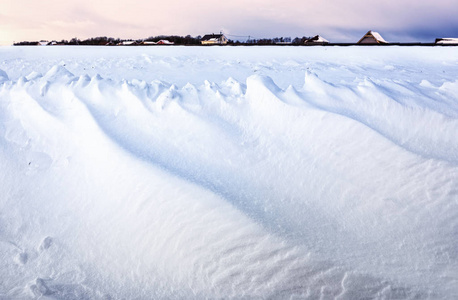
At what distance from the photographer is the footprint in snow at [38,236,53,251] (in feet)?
5.41

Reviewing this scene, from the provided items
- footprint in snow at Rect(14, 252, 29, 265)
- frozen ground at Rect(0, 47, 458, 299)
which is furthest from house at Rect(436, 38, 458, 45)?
footprint in snow at Rect(14, 252, 29, 265)

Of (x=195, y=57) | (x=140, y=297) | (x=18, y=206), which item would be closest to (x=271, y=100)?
(x=140, y=297)

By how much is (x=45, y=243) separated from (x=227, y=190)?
38.2 inches

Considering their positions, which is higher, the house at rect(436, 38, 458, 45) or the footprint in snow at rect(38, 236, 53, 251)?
the house at rect(436, 38, 458, 45)

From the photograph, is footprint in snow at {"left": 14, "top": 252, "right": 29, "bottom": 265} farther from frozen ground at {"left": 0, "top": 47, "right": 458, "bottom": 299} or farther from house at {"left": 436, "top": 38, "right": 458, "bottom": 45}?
house at {"left": 436, "top": 38, "right": 458, "bottom": 45}

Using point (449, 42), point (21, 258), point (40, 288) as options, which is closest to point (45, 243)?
point (21, 258)

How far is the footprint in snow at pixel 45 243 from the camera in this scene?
64.9 inches

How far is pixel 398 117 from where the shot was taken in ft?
7.43

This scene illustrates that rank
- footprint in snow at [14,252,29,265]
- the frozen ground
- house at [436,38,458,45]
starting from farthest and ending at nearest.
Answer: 1. house at [436,38,458,45]
2. footprint in snow at [14,252,29,265]
3. the frozen ground

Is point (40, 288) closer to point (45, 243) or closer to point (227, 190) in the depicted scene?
point (45, 243)

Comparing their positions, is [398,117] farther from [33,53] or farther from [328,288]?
[33,53]

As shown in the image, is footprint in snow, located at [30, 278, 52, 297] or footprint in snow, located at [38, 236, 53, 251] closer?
footprint in snow, located at [30, 278, 52, 297]

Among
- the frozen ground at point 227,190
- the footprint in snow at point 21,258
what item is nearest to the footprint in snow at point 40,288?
the frozen ground at point 227,190

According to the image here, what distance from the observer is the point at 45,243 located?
1671 millimetres
